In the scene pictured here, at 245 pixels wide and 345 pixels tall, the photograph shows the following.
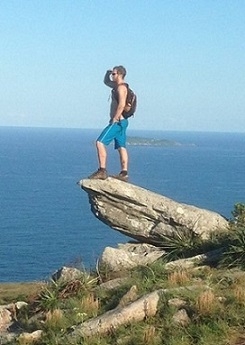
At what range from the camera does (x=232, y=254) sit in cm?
1139

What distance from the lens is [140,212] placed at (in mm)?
14195

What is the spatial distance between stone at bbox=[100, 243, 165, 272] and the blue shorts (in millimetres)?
2326

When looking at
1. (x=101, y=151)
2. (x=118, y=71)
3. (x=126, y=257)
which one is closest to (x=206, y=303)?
(x=126, y=257)

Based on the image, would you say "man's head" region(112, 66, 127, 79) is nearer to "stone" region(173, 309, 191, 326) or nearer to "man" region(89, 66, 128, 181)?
"man" region(89, 66, 128, 181)

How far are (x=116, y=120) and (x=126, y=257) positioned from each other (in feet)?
9.56

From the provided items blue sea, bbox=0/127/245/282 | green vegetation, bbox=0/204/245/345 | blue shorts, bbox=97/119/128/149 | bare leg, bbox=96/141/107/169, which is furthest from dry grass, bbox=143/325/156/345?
blue shorts, bbox=97/119/128/149

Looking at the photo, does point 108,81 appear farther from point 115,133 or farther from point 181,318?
point 181,318

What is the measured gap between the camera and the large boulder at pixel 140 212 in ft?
45.0

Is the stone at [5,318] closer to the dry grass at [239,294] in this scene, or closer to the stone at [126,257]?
the stone at [126,257]

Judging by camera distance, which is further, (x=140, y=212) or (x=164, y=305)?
(x=140, y=212)

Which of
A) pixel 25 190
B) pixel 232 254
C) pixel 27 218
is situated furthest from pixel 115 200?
pixel 25 190

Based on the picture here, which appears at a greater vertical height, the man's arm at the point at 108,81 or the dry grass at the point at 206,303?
the man's arm at the point at 108,81

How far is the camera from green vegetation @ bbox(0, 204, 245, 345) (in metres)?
8.16

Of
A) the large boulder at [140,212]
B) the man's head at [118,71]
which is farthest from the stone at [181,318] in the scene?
the man's head at [118,71]
